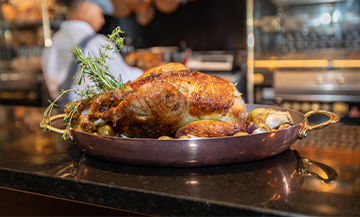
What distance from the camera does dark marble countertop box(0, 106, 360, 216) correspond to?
60 cm

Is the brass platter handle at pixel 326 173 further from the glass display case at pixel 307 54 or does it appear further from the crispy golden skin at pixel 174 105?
the glass display case at pixel 307 54

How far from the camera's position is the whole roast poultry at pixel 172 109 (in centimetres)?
81

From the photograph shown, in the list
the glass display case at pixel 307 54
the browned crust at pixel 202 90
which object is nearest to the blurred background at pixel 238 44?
the glass display case at pixel 307 54

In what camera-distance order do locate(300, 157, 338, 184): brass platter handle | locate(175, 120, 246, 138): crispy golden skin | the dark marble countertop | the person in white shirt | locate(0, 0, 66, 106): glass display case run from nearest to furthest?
the dark marble countertop
locate(300, 157, 338, 184): brass platter handle
locate(175, 120, 246, 138): crispy golden skin
the person in white shirt
locate(0, 0, 66, 106): glass display case

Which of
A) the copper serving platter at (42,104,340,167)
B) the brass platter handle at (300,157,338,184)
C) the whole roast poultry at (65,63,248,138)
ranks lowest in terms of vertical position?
the brass platter handle at (300,157,338,184)

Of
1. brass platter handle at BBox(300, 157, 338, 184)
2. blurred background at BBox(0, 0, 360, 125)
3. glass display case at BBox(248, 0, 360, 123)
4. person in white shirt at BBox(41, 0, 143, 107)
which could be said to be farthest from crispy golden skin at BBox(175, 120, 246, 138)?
glass display case at BBox(248, 0, 360, 123)

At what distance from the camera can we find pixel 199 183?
70 cm

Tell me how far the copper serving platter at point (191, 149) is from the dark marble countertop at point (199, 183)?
0.03m

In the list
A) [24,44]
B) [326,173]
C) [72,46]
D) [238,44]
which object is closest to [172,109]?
[326,173]

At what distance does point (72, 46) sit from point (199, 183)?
103 inches

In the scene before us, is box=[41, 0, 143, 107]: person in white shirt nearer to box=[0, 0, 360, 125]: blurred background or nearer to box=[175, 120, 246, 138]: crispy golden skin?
box=[0, 0, 360, 125]: blurred background

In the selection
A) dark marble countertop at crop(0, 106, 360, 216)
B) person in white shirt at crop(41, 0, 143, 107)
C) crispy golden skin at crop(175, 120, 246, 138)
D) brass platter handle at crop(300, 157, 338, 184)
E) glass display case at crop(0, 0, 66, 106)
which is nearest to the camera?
dark marble countertop at crop(0, 106, 360, 216)

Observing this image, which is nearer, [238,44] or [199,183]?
[199,183]

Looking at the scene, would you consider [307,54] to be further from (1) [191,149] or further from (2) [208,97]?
(1) [191,149]
